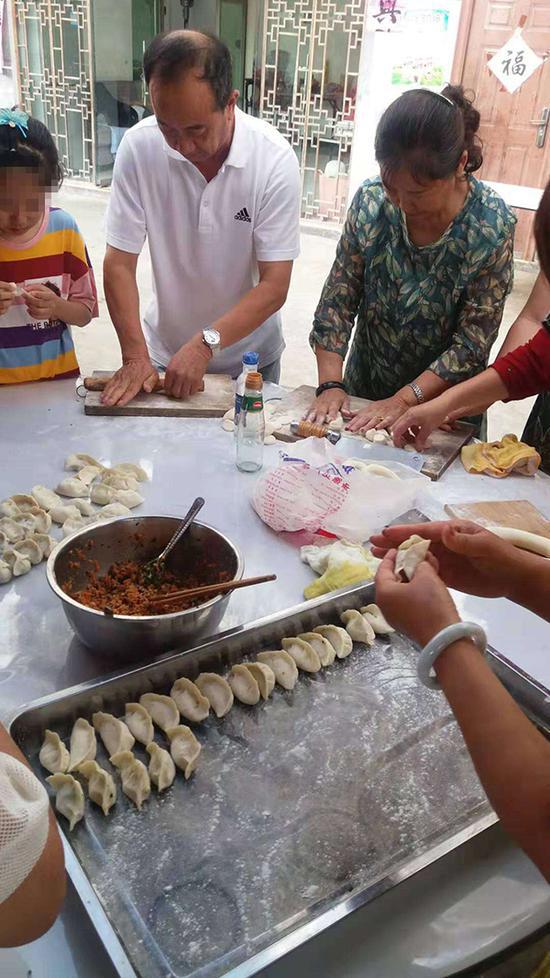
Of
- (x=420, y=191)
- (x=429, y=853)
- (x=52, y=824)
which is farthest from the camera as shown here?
(x=420, y=191)

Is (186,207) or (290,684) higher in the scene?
(186,207)

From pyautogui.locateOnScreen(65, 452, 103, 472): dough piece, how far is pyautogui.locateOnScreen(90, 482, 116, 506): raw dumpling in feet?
0.46

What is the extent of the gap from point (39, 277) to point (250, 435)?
114 centimetres

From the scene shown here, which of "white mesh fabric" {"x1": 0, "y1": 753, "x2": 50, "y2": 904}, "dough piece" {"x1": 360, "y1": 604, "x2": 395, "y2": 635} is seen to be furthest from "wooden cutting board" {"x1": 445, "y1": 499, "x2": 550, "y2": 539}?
"white mesh fabric" {"x1": 0, "y1": 753, "x2": 50, "y2": 904}

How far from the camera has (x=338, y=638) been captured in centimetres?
150

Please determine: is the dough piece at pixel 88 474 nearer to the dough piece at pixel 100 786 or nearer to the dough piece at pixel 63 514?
the dough piece at pixel 63 514

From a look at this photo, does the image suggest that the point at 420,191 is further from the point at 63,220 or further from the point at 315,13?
the point at 315,13

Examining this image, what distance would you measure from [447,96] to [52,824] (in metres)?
2.27

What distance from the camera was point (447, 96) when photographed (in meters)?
2.26

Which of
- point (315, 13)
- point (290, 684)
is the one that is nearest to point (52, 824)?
point (290, 684)

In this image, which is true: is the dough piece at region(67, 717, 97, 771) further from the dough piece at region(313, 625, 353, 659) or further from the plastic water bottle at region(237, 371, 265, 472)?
the plastic water bottle at region(237, 371, 265, 472)

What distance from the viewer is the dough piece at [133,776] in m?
1.15

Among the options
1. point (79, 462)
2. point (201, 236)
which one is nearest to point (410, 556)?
point (79, 462)

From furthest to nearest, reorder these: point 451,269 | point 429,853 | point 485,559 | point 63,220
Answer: point 63,220
point 451,269
point 485,559
point 429,853
